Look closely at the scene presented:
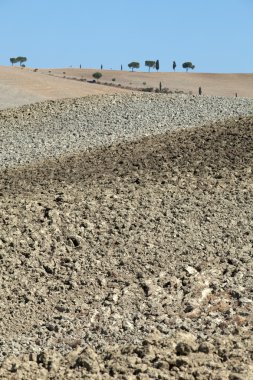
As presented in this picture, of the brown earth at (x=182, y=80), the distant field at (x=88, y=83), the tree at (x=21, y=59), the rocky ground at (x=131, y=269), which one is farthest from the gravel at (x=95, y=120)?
the tree at (x=21, y=59)

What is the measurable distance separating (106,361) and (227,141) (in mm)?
7485

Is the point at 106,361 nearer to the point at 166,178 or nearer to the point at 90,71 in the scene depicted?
the point at 166,178

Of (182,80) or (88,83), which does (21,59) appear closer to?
(182,80)

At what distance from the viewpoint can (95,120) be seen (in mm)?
19125

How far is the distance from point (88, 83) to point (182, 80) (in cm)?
3916

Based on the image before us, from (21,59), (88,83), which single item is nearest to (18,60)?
(21,59)

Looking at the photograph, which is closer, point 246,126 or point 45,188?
point 45,188

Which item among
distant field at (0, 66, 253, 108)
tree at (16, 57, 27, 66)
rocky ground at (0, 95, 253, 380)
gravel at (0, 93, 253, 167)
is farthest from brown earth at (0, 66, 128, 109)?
tree at (16, 57, 27, 66)

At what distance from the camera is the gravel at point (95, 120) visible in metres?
16.5

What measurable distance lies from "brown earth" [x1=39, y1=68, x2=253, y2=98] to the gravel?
47.0m

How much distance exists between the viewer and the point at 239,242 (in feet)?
29.7

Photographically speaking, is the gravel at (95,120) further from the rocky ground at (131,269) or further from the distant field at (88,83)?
the distant field at (88,83)

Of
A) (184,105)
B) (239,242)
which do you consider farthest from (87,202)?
(184,105)

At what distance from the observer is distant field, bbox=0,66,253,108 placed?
30.1 meters
